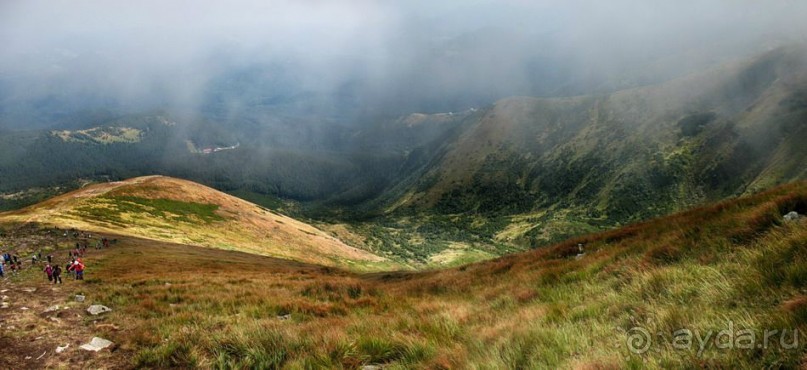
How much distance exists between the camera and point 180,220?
262 feet

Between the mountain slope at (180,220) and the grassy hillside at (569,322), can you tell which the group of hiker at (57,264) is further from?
the grassy hillside at (569,322)

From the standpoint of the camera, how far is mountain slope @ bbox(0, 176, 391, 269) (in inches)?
2483

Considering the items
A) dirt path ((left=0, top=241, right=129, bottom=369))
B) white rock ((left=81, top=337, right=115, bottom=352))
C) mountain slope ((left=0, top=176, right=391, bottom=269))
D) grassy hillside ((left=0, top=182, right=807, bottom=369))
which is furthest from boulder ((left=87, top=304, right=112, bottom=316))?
mountain slope ((left=0, top=176, right=391, bottom=269))

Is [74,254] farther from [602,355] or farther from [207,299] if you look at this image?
[602,355]

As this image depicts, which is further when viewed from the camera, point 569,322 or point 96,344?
point 96,344

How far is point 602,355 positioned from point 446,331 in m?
2.94

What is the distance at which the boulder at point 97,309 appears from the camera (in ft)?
40.5

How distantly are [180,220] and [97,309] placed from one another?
75.9 m

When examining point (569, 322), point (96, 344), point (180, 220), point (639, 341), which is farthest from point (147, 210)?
point (639, 341)

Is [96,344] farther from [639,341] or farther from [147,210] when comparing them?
[147,210]

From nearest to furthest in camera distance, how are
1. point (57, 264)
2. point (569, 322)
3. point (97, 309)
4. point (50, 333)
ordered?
1. point (569, 322)
2. point (50, 333)
3. point (97, 309)
4. point (57, 264)

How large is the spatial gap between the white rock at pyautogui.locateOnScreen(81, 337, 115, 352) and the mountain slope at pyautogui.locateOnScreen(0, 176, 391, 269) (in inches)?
2280

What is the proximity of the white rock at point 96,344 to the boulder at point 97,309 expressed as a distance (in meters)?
4.25

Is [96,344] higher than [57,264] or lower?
higher
